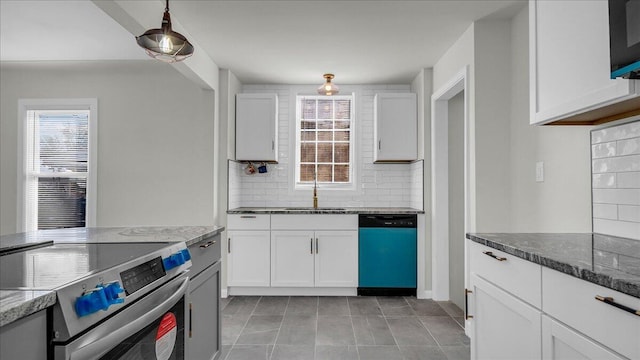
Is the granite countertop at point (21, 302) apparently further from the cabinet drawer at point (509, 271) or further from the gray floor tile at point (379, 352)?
the gray floor tile at point (379, 352)

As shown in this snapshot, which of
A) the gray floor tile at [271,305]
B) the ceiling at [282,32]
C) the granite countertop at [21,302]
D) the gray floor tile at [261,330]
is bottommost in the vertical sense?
the gray floor tile at [271,305]

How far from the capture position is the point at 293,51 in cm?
355

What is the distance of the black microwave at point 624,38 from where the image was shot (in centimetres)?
123

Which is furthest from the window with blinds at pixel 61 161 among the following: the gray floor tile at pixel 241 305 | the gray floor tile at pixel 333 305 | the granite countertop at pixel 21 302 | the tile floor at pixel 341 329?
the granite countertop at pixel 21 302

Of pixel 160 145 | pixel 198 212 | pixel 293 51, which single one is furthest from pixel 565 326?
pixel 160 145

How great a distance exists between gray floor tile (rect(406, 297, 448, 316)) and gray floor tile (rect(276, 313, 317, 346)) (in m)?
0.99

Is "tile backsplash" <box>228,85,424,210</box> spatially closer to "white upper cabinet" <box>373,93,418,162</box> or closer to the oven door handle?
"white upper cabinet" <box>373,93,418,162</box>

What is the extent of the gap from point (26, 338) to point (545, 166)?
2.59m

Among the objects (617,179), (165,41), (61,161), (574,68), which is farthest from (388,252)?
(61,161)

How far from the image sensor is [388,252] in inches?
158

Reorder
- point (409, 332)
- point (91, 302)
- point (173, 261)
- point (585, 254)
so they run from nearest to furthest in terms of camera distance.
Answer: point (91, 302), point (585, 254), point (173, 261), point (409, 332)

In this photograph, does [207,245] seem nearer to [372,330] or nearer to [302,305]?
[372,330]

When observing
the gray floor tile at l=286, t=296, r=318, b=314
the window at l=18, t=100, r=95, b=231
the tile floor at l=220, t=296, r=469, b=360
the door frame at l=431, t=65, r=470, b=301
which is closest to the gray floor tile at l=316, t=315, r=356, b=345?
the tile floor at l=220, t=296, r=469, b=360

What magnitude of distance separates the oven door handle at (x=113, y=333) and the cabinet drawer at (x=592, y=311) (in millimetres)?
1336
